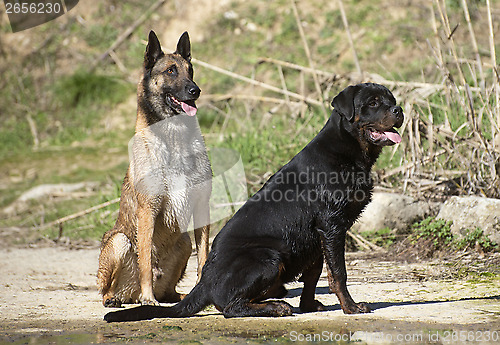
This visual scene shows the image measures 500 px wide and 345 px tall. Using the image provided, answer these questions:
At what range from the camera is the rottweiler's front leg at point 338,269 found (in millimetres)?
4383

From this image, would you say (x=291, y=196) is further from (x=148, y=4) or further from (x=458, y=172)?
(x=148, y=4)

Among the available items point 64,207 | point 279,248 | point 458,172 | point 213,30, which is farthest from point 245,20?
point 279,248

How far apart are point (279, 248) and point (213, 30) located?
431 inches

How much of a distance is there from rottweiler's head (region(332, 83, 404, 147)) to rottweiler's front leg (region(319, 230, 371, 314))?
28.8 inches

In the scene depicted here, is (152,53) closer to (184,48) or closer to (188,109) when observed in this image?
(184,48)

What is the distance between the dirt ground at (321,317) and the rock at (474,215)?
545 mm

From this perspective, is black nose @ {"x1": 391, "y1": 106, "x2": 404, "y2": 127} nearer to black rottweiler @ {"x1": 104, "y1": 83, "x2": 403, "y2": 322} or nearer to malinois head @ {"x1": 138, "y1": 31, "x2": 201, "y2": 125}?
black rottweiler @ {"x1": 104, "y1": 83, "x2": 403, "y2": 322}

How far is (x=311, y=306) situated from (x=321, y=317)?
0.92ft

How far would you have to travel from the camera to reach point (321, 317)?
171 inches

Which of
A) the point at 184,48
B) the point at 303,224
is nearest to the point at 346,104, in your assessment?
the point at 303,224

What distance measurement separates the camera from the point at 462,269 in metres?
5.80

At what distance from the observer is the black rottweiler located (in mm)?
4328

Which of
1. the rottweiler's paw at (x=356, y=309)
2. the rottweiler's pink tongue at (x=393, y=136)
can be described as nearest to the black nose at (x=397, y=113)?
the rottweiler's pink tongue at (x=393, y=136)

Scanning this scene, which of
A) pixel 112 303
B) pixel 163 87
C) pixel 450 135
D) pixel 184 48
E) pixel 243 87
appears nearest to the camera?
pixel 112 303
